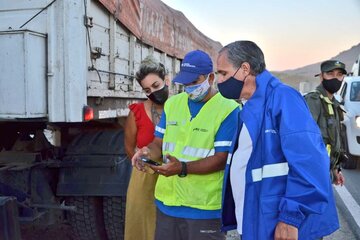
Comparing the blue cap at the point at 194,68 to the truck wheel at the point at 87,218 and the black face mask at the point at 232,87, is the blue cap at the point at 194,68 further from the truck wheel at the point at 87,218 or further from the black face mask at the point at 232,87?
the truck wheel at the point at 87,218

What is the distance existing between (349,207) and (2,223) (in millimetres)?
4933

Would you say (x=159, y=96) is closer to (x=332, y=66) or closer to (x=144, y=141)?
(x=144, y=141)

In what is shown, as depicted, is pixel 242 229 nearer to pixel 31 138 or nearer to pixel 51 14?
pixel 51 14

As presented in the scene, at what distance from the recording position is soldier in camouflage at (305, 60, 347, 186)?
12.2ft

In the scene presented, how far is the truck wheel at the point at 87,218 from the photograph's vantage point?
3719mm

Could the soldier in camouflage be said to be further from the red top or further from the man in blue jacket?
the man in blue jacket

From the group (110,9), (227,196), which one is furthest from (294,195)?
(110,9)

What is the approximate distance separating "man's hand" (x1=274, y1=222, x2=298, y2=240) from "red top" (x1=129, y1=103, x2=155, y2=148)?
59.9 inches

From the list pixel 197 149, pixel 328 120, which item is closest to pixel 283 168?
pixel 197 149

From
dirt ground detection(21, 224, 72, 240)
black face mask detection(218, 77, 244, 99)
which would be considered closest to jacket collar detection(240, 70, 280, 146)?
black face mask detection(218, 77, 244, 99)

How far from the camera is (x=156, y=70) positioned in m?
3.24

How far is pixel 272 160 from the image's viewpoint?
6.38ft

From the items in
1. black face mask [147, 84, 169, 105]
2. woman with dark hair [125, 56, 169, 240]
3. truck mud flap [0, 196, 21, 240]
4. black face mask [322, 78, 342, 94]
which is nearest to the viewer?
truck mud flap [0, 196, 21, 240]

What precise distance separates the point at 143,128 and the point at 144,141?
0.10 meters
